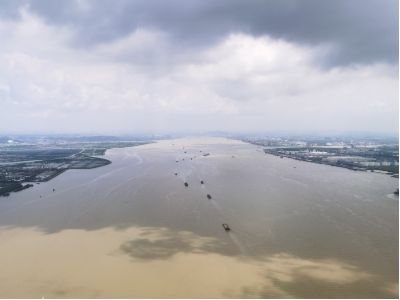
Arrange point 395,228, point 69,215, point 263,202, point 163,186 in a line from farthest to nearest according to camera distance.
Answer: point 163,186
point 263,202
point 69,215
point 395,228

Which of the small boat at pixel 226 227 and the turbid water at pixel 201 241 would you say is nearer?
the turbid water at pixel 201 241

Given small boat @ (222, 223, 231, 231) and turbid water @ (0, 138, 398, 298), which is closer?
turbid water @ (0, 138, 398, 298)

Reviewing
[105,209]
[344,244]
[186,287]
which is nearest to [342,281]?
[344,244]

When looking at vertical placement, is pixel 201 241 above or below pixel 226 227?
below

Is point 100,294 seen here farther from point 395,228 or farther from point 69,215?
point 395,228

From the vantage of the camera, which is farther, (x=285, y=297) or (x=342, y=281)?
(x=342, y=281)

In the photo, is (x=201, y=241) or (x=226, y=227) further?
(x=226, y=227)

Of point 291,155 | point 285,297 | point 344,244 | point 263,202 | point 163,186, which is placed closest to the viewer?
point 285,297
